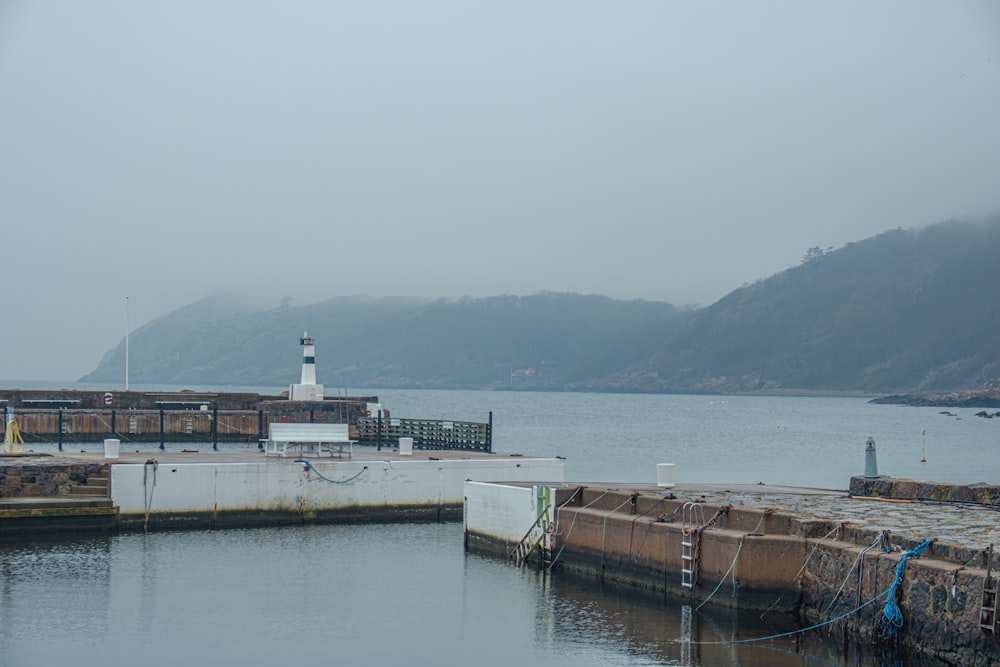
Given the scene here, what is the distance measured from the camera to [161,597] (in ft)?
78.7

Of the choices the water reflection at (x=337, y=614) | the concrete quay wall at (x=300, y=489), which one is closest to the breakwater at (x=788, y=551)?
the water reflection at (x=337, y=614)

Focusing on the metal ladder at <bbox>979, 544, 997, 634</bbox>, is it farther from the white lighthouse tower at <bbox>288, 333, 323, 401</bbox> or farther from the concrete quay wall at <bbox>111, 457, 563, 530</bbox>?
the white lighthouse tower at <bbox>288, 333, 323, 401</bbox>

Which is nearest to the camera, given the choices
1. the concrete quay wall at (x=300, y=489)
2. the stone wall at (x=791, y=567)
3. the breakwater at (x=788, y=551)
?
the stone wall at (x=791, y=567)

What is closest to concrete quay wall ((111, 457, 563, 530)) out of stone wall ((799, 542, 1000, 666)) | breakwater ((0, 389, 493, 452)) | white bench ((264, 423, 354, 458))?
white bench ((264, 423, 354, 458))

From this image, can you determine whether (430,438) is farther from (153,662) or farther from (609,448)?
(609,448)

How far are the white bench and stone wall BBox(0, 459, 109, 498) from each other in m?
5.38

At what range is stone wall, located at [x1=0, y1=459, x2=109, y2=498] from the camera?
30141 millimetres

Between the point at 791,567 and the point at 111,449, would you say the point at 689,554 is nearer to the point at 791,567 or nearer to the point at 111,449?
the point at 791,567

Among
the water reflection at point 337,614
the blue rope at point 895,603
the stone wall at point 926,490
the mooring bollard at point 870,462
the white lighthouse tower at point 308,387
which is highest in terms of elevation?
the white lighthouse tower at point 308,387

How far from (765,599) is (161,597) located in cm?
1274

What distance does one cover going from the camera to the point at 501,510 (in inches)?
1139

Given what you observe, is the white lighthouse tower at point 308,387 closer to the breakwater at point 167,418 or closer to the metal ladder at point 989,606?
the breakwater at point 167,418

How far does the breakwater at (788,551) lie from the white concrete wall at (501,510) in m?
0.04

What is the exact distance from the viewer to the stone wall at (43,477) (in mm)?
30141
